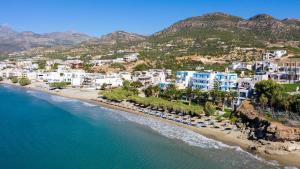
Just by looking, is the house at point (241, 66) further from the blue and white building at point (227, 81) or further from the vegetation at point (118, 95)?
the vegetation at point (118, 95)

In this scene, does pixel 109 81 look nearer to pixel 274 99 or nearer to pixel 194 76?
pixel 194 76

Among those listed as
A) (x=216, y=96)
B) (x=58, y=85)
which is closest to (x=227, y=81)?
(x=216, y=96)

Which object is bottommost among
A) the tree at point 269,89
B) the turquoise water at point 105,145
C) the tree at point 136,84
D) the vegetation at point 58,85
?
the turquoise water at point 105,145

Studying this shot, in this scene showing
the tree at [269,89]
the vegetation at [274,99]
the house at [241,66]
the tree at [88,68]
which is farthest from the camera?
the tree at [88,68]

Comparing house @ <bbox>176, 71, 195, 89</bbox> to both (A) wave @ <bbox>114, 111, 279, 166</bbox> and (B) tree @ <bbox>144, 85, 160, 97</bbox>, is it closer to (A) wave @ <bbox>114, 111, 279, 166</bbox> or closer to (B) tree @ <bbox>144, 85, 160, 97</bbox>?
(B) tree @ <bbox>144, 85, 160, 97</bbox>

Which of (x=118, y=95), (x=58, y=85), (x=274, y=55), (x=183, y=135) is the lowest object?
(x=183, y=135)

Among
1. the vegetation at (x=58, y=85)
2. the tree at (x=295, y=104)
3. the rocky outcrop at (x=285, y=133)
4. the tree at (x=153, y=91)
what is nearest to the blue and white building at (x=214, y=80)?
the tree at (x=153, y=91)
